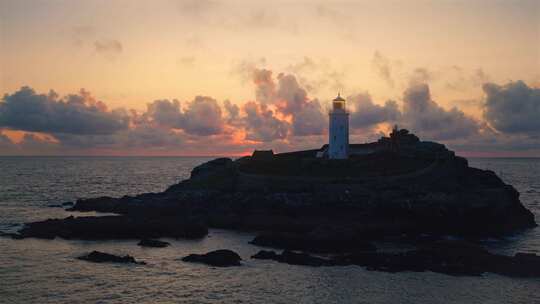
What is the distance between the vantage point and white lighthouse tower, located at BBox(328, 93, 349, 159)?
7900 centimetres

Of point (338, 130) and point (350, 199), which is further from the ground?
point (338, 130)

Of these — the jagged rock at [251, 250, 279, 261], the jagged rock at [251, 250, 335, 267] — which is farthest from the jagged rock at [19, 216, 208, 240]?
the jagged rock at [251, 250, 335, 267]

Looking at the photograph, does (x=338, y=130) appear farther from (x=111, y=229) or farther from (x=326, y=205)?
(x=111, y=229)

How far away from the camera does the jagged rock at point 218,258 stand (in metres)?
38.9

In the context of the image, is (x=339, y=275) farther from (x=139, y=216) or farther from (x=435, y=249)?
(x=139, y=216)

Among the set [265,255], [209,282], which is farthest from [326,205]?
[209,282]

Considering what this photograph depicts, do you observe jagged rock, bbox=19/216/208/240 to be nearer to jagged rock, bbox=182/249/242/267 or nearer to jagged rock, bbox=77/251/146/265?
jagged rock, bbox=77/251/146/265

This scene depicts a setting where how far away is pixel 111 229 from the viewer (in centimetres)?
4978

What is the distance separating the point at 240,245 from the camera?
45906mm

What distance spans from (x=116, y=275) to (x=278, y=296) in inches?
436

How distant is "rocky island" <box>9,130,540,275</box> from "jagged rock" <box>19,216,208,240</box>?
0.09 meters

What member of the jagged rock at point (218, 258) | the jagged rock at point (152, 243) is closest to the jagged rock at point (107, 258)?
the jagged rock at point (218, 258)

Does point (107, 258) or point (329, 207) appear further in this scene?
point (329, 207)

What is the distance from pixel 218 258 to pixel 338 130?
43.8 meters
